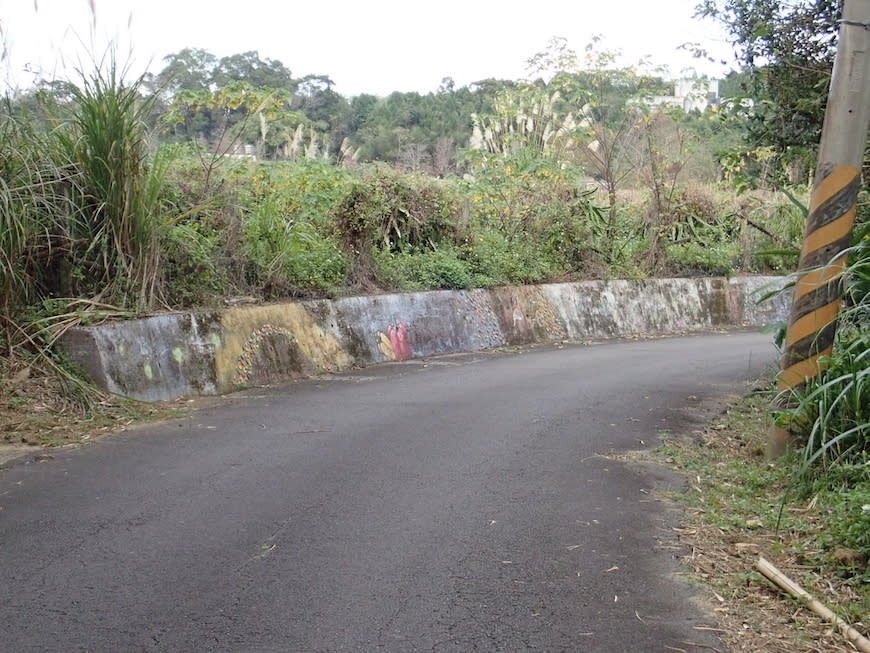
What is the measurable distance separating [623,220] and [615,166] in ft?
4.99

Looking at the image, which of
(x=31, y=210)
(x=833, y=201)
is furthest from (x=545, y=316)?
(x=833, y=201)

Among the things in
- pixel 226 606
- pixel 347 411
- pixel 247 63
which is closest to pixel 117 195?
pixel 347 411

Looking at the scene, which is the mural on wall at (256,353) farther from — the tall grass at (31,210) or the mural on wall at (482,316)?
the mural on wall at (482,316)

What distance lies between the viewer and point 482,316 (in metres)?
16.6

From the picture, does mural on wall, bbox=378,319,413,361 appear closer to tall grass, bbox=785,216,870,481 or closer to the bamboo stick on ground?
tall grass, bbox=785,216,870,481

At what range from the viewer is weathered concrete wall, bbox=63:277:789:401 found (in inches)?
401

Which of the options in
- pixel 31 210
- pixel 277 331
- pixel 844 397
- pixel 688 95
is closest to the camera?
pixel 844 397

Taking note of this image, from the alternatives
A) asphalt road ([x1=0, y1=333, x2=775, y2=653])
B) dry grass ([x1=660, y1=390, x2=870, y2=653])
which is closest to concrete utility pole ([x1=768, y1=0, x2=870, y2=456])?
dry grass ([x1=660, y1=390, x2=870, y2=653])

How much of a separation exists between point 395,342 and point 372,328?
1.71ft

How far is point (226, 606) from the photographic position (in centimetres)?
461

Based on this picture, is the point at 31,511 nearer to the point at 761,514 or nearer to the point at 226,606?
the point at 226,606

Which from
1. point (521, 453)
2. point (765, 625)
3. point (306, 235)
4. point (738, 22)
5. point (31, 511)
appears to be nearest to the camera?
point (765, 625)

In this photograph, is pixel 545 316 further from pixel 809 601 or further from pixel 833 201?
pixel 809 601

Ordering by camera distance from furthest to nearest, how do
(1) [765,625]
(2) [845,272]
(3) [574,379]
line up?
(3) [574,379]
(2) [845,272]
(1) [765,625]
